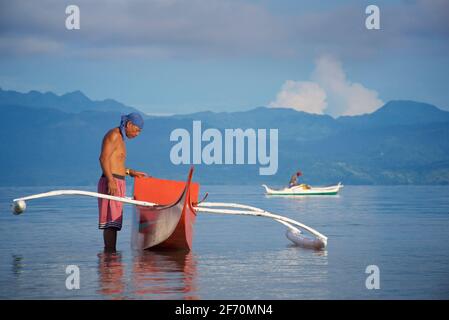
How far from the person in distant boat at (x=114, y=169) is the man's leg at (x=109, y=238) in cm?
14

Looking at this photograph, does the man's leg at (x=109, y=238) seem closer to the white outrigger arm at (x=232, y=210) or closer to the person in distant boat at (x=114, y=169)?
the person in distant boat at (x=114, y=169)

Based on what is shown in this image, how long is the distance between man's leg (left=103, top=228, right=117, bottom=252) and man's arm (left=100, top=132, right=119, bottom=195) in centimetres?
109

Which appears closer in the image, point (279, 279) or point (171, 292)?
point (171, 292)

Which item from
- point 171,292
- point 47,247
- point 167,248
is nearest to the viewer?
point 171,292

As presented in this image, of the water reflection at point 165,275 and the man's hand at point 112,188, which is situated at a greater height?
the man's hand at point 112,188

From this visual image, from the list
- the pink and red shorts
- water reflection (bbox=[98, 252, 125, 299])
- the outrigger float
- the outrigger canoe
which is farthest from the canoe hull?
the outrigger canoe

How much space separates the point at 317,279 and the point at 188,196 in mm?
3053

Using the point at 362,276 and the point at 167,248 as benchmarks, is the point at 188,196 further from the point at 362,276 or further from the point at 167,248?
the point at 362,276

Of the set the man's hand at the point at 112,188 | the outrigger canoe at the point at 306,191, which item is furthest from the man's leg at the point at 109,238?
the outrigger canoe at the point at 306,191

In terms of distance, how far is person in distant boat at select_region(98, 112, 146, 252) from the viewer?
659 inches

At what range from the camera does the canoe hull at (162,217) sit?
16.7m

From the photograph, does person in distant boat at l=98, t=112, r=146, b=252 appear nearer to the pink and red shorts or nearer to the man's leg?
the pink and red shorts
